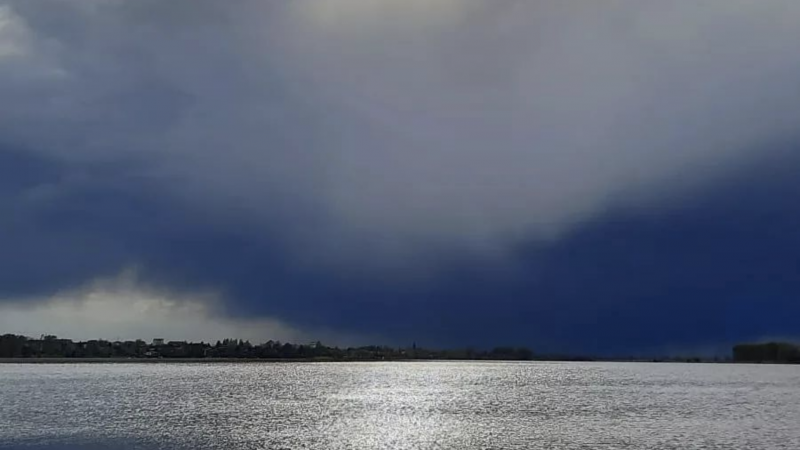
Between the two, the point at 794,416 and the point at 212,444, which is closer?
the point at 212,444

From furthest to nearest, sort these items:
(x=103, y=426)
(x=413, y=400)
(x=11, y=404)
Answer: (x=413, y=400) → (x=11, y=404) → (x=103, y=426)

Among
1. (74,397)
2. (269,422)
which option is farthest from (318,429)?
(74,397)

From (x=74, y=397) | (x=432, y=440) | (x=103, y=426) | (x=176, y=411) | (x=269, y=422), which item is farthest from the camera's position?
(x=74, y=397)

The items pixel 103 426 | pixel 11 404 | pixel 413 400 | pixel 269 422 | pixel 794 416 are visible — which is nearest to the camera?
pixel 103 426

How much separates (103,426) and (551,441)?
3810cm

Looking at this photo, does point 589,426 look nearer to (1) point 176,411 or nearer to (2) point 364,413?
(2) point 364,413

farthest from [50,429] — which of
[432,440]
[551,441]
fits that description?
[551,441]

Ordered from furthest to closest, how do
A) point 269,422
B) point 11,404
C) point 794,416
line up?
point 11,404 < point 794,416 < point 269,422

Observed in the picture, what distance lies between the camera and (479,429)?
218 ft

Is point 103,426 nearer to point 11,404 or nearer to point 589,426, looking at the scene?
point 11,404

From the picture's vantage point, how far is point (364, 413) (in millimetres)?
86312

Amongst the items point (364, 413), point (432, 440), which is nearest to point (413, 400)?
point (364, 413)

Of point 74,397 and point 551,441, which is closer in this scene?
point 551,441

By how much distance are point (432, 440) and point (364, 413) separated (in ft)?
96.1
